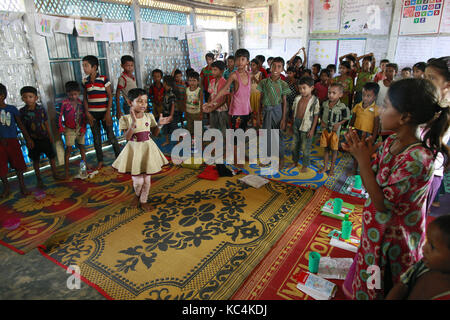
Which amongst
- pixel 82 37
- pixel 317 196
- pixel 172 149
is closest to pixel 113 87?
pixel 82 37

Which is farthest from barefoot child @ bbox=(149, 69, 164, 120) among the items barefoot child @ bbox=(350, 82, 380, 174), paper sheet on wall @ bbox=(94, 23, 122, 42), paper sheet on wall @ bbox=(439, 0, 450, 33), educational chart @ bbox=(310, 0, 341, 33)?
paper sheet on wall @ bbox=(439, 0, 450, 33)

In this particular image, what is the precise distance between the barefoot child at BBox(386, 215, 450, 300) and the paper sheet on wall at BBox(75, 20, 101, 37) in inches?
203

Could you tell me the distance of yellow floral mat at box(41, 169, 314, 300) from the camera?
2.25m

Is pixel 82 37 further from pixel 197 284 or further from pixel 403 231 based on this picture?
pixel 403 231

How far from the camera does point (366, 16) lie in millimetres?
6828

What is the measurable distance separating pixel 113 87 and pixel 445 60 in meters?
4.90

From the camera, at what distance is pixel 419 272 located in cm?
134

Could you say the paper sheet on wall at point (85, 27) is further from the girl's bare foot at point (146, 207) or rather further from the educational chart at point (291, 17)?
the educational chart at point (291, 17)

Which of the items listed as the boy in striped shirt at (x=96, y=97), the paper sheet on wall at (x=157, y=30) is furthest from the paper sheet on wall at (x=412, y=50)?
the boy in striped shirt at (x=96, y=97)

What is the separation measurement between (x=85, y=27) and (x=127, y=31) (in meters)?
0.83

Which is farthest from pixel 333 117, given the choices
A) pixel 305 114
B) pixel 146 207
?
pixel 146 207

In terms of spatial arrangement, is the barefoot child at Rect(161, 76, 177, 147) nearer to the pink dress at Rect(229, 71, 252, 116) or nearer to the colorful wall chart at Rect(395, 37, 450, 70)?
the pink dress at Rect(229, 71, 252, 116)

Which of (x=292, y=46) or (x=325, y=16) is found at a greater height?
(x=325, y=16)

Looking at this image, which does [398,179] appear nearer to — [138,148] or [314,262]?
[314,262]
